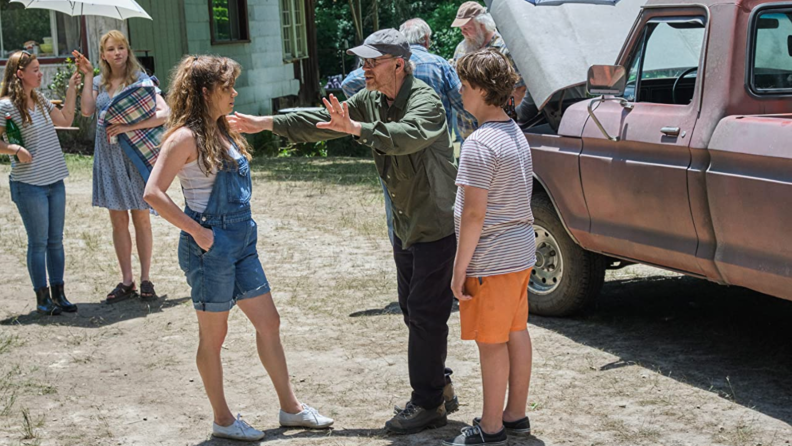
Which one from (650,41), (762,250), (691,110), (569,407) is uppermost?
(650,41)

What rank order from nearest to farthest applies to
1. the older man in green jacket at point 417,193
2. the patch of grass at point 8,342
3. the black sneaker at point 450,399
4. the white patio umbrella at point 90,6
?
the older man in green jacket at point 417,193
the black sneaker at point 450,399
the patch of grass at point 8,342
the white patio umbrella at point 90,6

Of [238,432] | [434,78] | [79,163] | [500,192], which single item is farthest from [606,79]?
[79,163]

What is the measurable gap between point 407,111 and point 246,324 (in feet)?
8.83

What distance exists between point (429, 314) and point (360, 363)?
1.32m

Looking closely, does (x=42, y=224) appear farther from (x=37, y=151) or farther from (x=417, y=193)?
(x=417, y=193)

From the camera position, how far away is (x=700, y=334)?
6.02m

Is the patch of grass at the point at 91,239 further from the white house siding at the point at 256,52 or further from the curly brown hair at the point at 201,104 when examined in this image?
the white house siding at the point at 256,52

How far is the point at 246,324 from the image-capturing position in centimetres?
651

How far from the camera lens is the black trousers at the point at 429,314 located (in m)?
4.44

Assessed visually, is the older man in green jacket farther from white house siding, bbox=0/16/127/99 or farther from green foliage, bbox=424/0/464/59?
green foliage, bbox=424/0/464/59

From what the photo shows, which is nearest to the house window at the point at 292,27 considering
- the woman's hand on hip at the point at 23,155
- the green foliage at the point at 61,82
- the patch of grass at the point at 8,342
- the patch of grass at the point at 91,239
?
the green foliage at the point at 61,82

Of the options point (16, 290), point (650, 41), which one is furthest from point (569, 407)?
point (16, 290)

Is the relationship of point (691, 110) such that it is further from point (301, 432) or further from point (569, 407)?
point (301, 432)

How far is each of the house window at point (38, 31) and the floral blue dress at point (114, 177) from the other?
32.7 ft
